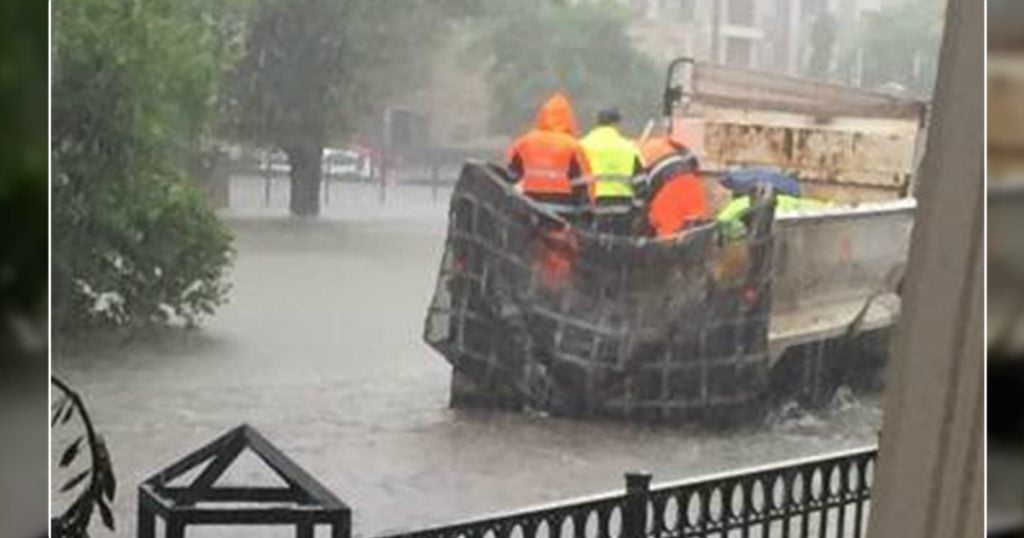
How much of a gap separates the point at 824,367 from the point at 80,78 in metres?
0.61

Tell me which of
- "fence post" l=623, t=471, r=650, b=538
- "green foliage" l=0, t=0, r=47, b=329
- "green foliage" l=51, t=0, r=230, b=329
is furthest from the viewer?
"fence post" l=623, t=471, r=650, b=538

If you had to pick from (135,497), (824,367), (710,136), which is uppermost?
(710,136)

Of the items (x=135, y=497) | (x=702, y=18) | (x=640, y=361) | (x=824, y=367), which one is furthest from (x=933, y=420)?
(x=135, y=497)

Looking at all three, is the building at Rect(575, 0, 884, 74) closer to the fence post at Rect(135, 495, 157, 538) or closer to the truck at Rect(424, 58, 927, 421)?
A: the truck at Rect(424, 58, 927, 421)

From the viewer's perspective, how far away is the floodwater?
981 mm

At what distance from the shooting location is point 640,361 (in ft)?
3.45

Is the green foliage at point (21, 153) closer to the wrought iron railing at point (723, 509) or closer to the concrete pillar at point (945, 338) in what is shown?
the wrought iron railing at point (723, 509)

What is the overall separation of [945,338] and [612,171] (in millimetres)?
278

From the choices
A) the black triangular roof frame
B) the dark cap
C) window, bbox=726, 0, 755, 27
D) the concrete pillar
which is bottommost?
the black triangular roof frame

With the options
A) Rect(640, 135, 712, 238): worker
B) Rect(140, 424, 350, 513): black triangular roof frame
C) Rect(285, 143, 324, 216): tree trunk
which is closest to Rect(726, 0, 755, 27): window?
Rect(640, 135, 712, 238): worker

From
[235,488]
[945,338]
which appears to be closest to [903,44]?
[945,338]

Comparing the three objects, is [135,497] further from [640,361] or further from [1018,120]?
[1018,120]

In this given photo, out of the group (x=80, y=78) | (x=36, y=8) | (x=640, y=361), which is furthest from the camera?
(x=640, y=361)

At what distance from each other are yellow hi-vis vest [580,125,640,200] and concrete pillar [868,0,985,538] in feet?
0.72
